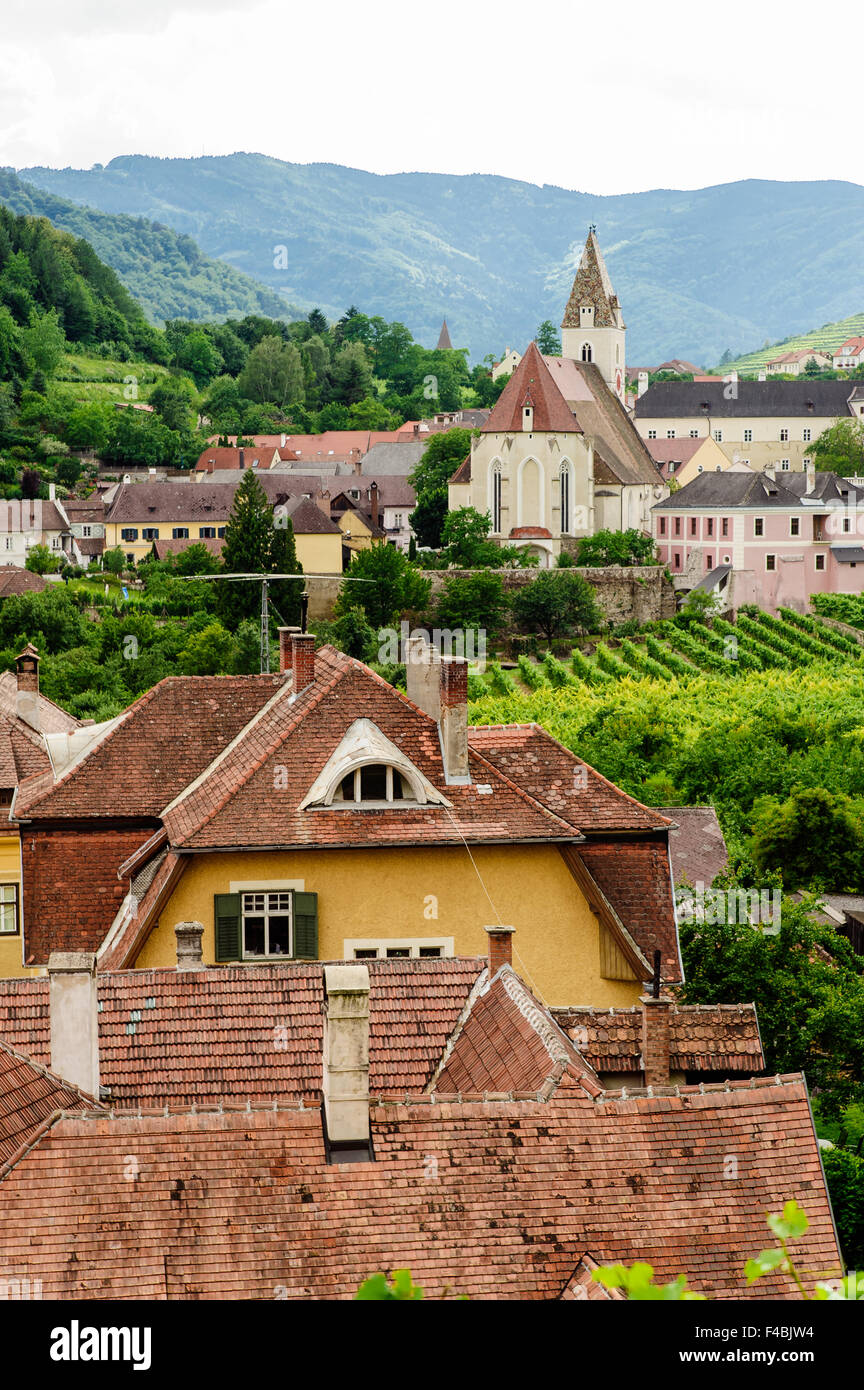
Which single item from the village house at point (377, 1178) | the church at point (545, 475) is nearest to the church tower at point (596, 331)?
the church at point (545, 475)

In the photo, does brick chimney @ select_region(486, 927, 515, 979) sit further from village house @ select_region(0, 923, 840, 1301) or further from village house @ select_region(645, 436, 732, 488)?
village house @ select_region(645, 436, 732, 488)

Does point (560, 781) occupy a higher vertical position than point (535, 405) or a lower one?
lower

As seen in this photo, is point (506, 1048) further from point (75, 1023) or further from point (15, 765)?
point (15, 765)

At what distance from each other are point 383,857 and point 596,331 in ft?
306

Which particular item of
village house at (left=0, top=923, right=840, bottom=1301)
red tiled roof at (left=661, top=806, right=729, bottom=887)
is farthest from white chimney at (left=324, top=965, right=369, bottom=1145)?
red tiled roof at (left=661, top=806, right=729, bottom=887)

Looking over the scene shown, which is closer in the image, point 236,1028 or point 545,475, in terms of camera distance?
point 236,1028

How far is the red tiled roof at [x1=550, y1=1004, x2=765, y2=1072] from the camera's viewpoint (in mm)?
14023

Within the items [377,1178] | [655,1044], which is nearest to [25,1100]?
[377,1178]

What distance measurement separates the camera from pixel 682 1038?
47.2 ft

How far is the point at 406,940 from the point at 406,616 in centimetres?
5972

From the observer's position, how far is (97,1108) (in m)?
11.2

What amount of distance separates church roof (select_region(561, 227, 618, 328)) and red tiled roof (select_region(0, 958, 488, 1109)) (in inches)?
3850

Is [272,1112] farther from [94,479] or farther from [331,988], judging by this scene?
[94,479]
